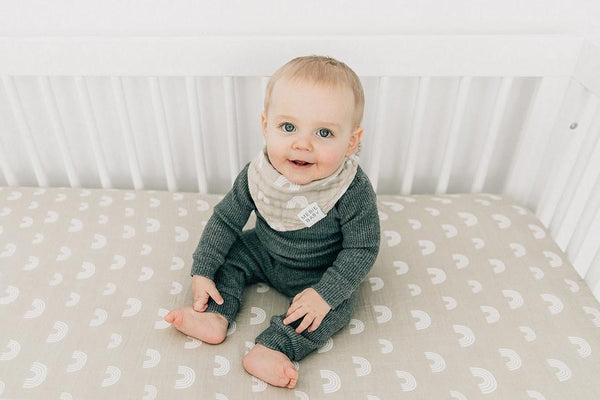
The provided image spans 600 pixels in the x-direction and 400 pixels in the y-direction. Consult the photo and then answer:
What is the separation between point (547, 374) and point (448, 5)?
0.72 m

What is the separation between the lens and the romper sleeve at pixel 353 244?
0.89 m

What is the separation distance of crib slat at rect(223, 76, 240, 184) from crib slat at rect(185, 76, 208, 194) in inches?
2.6

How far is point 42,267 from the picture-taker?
3.38 feet

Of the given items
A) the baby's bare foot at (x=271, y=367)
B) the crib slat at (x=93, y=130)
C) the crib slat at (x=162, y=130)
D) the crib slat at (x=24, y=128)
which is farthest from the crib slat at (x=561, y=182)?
the crib slat at (x=24, y=128)

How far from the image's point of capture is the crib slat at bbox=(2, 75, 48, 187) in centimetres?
113

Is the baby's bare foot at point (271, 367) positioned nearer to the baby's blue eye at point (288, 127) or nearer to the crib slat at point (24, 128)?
the baby's blue eye at point (288, 127)

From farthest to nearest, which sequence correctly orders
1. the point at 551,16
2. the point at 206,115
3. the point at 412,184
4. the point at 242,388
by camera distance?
the point at 412,184, the point at 206,115, the point at 551,16, the point at 242,388

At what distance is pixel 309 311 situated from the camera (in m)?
0.87

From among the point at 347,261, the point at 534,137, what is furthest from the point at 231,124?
the point at 534,137

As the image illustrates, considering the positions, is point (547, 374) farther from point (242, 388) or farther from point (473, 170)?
point (473, 170)

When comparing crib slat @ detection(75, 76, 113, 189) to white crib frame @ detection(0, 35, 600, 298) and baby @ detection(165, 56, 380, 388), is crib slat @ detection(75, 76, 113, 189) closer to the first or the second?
white crib frame @ detection(0, 35, 600, 298)

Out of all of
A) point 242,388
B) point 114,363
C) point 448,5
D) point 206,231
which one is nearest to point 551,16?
point 448,5

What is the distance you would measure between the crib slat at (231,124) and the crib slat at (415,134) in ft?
1.31

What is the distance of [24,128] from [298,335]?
31.6 inches
